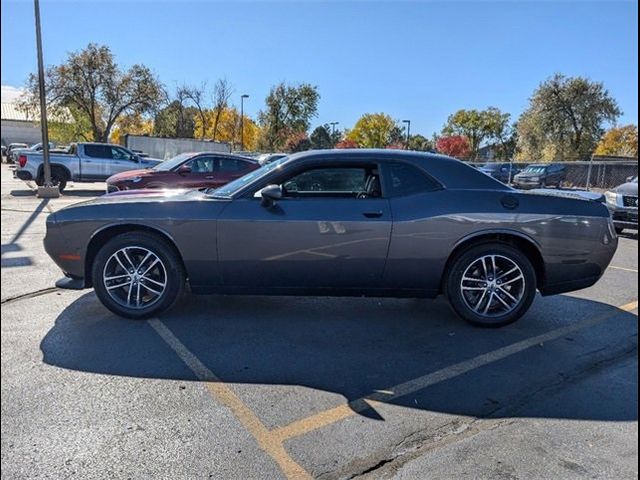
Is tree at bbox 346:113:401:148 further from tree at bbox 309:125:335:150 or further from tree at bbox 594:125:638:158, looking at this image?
tree at bbox 594:125:638:158

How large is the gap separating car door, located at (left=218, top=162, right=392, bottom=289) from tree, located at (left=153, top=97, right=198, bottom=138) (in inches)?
1561

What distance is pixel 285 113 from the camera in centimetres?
4525

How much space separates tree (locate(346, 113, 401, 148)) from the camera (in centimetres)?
6388

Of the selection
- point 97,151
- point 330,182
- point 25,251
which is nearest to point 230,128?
point 97,151

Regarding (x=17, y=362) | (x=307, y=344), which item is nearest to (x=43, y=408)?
(x=17, y=362)

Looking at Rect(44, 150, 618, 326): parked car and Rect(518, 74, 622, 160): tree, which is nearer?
Rect(44, 150, 618, 326): parked car

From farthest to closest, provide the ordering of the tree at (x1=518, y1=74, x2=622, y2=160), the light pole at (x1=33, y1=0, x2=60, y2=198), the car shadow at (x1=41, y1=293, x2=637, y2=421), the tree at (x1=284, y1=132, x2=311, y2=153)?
the tree at (x1=284, y1=132, x2=311, y2=153)
the tree at (x1=518, y1=74, x2=622, y2=160)
the light pole at (x1=33, y1=0, x2=60, y2=198)
the car shadow at (x1=41, y1=293, x2=637, y2=421)

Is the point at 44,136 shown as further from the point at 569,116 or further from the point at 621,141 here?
the point at 621,141

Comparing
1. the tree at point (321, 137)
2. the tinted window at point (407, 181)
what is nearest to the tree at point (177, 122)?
the tree at point (321, 137)

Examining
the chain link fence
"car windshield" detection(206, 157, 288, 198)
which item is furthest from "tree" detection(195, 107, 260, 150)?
"car windshield" detection(206, 157, 288, 198)

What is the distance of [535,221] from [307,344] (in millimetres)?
2219

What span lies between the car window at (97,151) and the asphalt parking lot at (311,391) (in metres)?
13.3

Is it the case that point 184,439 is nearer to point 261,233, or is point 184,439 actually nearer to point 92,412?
point 92,412

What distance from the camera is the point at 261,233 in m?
4.09
